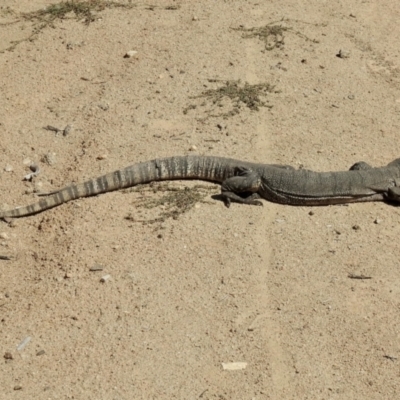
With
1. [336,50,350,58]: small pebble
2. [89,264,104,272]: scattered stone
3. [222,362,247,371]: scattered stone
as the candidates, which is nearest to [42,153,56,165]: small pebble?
[89,264,104,272]: scattered stone

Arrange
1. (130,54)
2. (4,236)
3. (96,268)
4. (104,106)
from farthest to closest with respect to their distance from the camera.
Answer: (130,54) → (104,106) → (4,236) → (96,268)

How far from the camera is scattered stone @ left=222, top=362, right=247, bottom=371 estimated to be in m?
6.97

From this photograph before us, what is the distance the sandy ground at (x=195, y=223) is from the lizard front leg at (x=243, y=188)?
164 mm

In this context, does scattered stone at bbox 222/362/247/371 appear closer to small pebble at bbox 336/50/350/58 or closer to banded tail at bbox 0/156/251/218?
banded tail at bbox 0/156/251/218

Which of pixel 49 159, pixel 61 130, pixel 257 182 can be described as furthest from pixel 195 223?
pixel 61 130

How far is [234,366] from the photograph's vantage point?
6992 mm

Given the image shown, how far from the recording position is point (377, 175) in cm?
942

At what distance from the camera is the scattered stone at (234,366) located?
6969 mm

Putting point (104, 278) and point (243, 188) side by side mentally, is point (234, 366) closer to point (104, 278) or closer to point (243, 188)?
point (104, 278)

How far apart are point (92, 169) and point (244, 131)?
94.8 inches

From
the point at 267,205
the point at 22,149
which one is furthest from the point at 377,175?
the point at 22,149

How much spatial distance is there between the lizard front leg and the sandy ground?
164mm

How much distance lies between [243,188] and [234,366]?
2.99m

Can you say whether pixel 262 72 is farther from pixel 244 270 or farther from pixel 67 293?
pixel 67 293
